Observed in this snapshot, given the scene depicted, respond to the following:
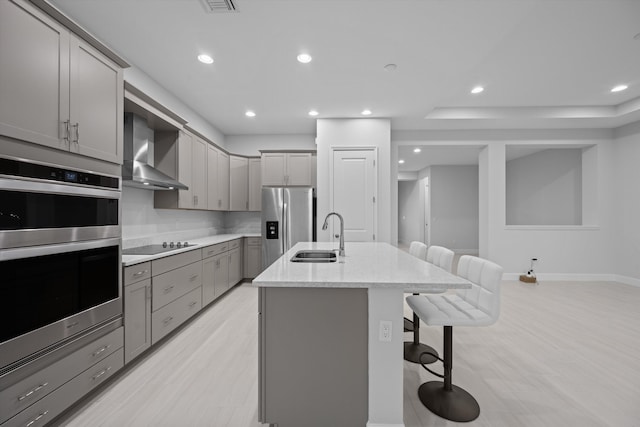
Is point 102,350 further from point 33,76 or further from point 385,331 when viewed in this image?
point 385,331

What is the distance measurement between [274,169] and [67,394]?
376cm

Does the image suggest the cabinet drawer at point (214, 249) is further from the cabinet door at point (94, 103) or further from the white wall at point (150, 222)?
the cabinet door at point (94, 103)

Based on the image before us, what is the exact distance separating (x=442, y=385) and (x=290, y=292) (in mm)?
1323

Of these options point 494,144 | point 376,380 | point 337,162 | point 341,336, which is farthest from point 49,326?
point 494,144

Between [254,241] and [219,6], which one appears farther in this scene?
[254,241]

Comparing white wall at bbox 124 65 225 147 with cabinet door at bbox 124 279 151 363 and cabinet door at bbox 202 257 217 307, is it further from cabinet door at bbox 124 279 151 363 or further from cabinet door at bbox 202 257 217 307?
cabinet door at bbox 124 279 151 363

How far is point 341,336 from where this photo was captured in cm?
143

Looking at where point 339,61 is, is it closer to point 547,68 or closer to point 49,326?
point 547,68

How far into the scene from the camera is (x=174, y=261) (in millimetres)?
2664

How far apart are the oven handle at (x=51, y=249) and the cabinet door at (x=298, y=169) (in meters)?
3.14

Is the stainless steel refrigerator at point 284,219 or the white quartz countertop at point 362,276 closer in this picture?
the white quartz countertop at point 362,276

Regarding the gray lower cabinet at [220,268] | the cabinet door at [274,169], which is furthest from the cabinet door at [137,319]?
the cabinet door at [274,169]

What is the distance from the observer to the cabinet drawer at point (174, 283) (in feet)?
7.84

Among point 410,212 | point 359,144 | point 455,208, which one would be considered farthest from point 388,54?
point 410,212
